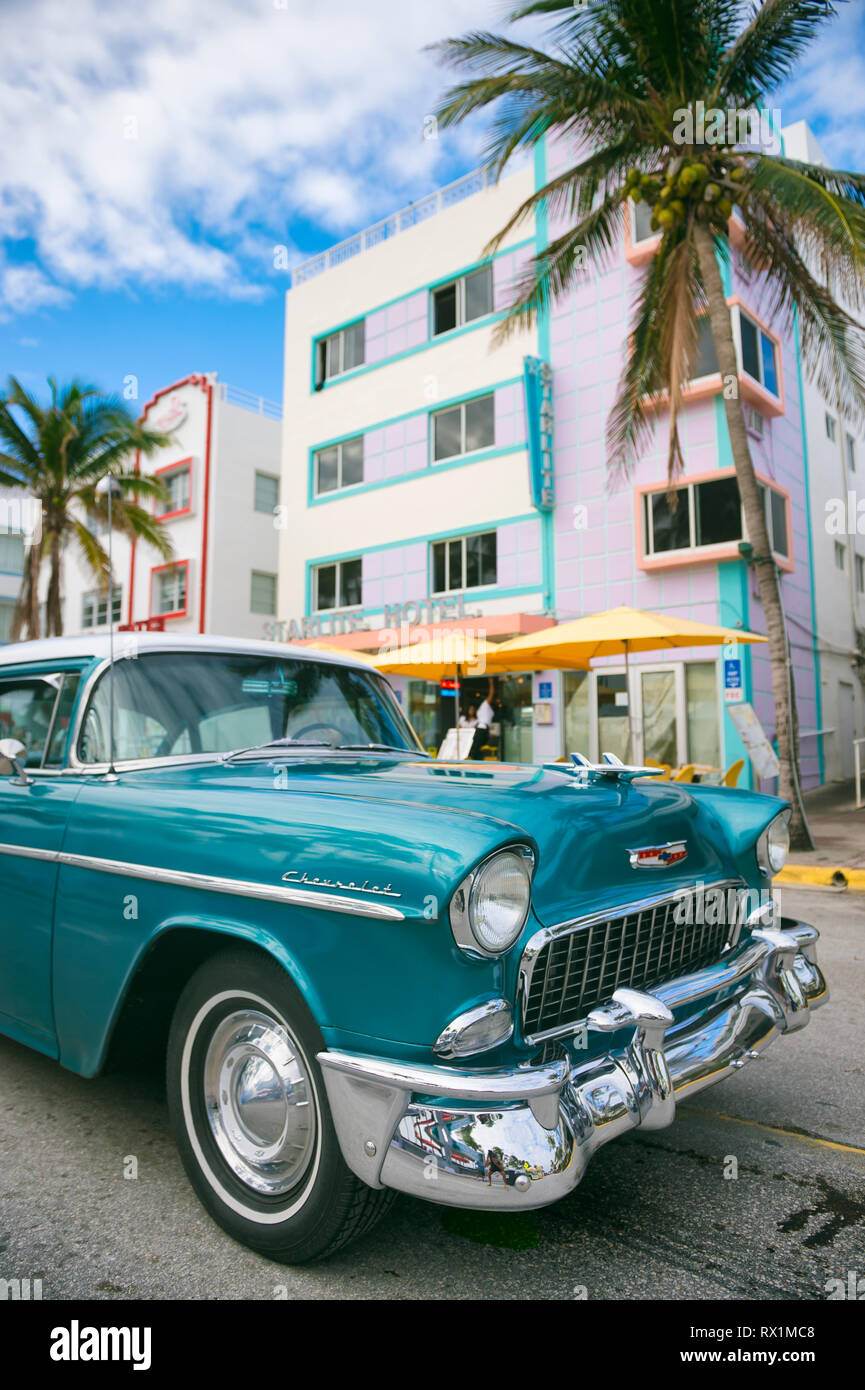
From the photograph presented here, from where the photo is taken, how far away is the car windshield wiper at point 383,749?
11.1 ft

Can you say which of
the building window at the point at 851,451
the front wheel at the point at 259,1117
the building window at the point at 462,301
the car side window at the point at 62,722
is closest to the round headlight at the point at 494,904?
the front wheel at the point at 259,1117

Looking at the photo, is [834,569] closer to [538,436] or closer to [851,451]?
[851,451]

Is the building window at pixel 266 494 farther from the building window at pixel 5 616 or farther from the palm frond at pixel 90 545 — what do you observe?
the building window at pixel 5 616

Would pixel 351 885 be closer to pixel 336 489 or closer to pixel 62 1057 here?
pixel 62 1057

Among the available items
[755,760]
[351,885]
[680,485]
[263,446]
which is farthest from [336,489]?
[351,885]

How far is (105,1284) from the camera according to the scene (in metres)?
2.02

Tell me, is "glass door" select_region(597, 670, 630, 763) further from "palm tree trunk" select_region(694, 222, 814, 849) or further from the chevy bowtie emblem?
the chevy bowtie emblem

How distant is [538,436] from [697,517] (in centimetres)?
323

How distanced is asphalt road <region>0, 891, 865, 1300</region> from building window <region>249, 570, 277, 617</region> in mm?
21827

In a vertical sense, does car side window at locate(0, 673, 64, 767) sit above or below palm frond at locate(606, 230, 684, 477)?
below

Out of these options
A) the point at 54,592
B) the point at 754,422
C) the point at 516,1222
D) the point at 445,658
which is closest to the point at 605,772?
the point at 516,1222

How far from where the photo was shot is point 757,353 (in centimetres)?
1433

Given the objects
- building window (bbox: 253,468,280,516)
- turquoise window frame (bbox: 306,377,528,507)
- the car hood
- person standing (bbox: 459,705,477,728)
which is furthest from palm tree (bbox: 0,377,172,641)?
the car hood

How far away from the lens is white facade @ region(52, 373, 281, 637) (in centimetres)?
2347
